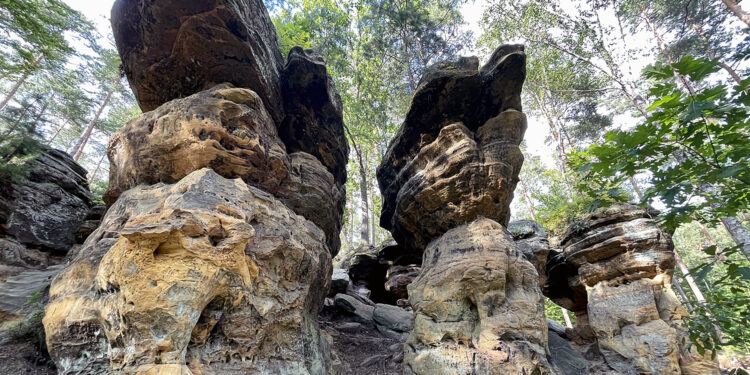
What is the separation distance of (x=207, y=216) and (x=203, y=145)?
6.37 ft

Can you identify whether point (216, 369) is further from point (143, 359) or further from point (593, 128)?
point (593, 128)

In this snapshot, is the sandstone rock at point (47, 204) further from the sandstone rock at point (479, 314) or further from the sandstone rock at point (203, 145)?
the sandstone rock at point (479, 314)

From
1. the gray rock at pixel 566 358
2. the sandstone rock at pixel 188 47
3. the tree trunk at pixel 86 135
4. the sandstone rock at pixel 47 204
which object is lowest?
→ the gray rock at pixel 566 358

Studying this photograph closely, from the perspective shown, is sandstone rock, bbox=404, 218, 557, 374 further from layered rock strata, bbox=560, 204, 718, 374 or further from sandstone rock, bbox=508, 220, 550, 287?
sandstone rock, bbox=508, 220, 550, 287

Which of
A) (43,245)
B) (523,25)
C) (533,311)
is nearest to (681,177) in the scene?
(533,311)

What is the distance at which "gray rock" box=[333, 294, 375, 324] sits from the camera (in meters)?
8.94

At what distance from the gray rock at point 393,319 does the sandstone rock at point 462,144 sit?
2139 millimetres

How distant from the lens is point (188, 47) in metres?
6.29

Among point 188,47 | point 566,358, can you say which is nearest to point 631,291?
point 566,358

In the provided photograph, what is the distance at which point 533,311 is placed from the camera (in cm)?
587

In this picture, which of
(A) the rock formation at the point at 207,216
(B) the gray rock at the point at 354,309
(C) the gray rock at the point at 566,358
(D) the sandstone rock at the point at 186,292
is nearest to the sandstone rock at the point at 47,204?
(A) the rock formation at the point at 207,216

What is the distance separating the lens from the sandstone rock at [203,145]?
539cm

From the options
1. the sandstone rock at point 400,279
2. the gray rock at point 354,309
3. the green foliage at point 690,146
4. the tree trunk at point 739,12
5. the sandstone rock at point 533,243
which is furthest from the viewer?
the sandstone rock at point 400,279

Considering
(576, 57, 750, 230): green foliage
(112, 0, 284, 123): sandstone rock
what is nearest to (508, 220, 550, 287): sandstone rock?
(576, 57, 750, 230): green foliage
